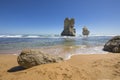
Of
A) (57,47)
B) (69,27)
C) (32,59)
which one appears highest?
(69,27)

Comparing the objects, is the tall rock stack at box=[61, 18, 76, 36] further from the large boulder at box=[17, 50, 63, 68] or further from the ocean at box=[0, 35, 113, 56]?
the large boulder at box=[17, 50, 63, 68]

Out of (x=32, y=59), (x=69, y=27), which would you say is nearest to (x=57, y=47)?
(x=32, y=59)

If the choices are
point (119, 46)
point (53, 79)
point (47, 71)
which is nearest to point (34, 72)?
point (47, 71)

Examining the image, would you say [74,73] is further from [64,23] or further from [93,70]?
[64,23]

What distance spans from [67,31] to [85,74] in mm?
58237

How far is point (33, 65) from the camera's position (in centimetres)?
466

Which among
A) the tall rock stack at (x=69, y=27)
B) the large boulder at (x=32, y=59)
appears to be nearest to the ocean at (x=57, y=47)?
the large boulder at (x=32, y=59)

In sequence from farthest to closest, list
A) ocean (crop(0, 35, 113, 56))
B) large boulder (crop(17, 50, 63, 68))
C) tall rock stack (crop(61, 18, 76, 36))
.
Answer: tall rock stack (crop(61, 18, 76, 36))
ocean (crop(0, 35, 113, 56))
large boulder (crop(17, 50, 63, 68))

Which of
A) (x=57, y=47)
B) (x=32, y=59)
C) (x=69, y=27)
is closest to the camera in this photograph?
(x=32, y=59)

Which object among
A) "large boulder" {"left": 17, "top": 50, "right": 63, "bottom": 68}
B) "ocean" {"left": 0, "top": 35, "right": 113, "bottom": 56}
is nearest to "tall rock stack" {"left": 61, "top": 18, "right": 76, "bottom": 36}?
"ocean" {"left": 0, "top": 35, "right": 113, "bottom": 56}

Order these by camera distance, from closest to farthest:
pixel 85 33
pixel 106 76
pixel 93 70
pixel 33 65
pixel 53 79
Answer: pixel 53 79, pixel 106 76, pixel 93 70, pixel 33 65, pixel 85 33

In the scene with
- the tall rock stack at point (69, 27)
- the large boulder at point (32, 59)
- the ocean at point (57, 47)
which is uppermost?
the tall rock stack at point (69, 27)

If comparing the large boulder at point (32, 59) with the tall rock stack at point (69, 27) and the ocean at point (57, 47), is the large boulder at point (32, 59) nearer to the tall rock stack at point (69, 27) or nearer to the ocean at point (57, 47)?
the ocean at point (57, 47)

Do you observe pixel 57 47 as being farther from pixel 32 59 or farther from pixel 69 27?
pixel 69 27
